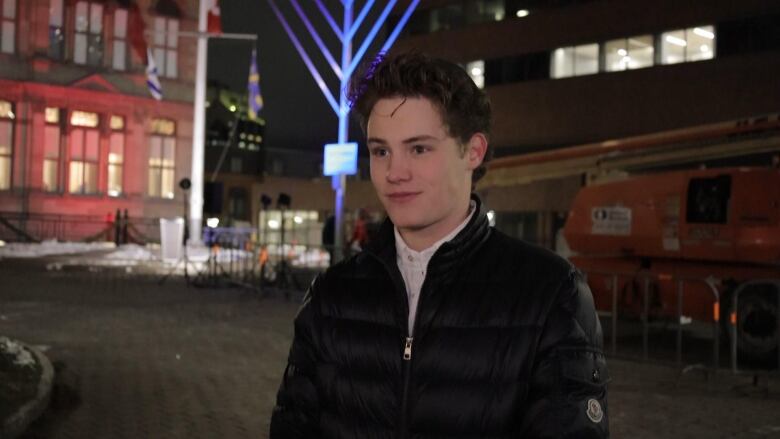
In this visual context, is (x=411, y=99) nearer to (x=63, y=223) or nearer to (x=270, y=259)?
(x=270, y=259)

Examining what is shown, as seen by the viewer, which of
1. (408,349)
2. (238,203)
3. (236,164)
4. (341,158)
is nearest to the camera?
(408,349)

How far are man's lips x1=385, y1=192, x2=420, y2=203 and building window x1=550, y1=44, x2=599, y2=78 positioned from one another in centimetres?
3321

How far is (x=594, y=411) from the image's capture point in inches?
81.4

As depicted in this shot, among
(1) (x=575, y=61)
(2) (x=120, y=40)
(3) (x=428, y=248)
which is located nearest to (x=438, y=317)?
(3) (x=428, y=248)

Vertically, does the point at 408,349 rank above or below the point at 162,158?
below

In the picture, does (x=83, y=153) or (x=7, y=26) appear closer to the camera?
(x=7, y=26)

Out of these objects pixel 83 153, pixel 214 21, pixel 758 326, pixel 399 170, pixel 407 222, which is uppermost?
pixel 214 21

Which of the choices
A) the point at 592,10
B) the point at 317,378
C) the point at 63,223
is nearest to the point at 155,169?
the point at 63,223

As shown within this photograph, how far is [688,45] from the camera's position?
1211 inches

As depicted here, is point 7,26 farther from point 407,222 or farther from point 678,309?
point 407,222

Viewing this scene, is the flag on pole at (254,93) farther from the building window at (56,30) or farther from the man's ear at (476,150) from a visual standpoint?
the man's ear at (476,150)

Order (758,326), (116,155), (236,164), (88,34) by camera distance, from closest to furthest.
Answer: (758,326)
(88,34)
(116,155)
(236,164)

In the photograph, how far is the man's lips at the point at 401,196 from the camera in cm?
224

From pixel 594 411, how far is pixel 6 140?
39.6 meters
